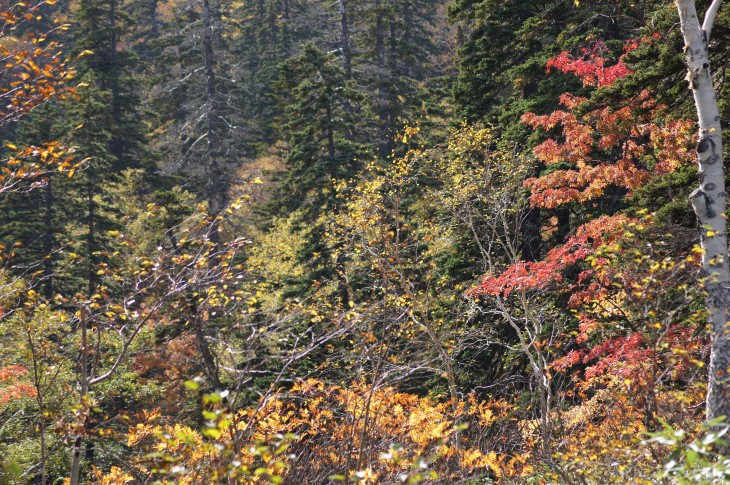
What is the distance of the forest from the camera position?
561 centimetres

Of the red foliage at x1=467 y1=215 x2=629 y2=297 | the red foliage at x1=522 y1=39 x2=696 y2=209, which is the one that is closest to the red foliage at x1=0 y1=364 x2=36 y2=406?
the red foliage at x1=467 y1=215 x2=629 y2=297

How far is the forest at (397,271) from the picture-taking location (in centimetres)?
561

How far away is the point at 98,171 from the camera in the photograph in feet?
78.7

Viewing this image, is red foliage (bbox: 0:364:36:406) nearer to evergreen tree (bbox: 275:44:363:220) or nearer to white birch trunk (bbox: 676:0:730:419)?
evergreen tree (bbox: 275:44:363:220)

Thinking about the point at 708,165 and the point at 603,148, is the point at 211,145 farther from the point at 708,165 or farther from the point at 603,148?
the point at 708,165

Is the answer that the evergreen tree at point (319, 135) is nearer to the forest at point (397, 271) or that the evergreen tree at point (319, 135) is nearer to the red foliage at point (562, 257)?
the forest at point (397, 271)

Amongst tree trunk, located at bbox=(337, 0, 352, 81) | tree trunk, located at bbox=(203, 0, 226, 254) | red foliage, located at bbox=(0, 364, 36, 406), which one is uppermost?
tree trunk, located at bbox=(337, 0, 352, 81)

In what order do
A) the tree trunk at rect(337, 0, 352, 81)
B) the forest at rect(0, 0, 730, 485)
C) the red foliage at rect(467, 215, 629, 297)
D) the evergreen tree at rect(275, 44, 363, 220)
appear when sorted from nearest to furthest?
the forest at rect(0, 0, 730, 485), the red foliage at rect(467, 215, 629, 297), the evergreen tree at rect(275, 44, 363, 220), the tree trunk at rect(337, 0, 352, 81)

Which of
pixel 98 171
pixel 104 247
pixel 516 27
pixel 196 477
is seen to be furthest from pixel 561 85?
pixel 98 171

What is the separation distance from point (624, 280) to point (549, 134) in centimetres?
987

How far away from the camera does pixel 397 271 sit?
1230cm

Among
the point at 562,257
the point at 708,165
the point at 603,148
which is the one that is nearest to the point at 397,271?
the point at 562,257

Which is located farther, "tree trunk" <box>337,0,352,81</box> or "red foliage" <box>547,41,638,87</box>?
"tree trunk" <box>337,0,352,81</box>

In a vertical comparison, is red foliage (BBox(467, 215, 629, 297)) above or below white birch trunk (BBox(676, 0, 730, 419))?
below
